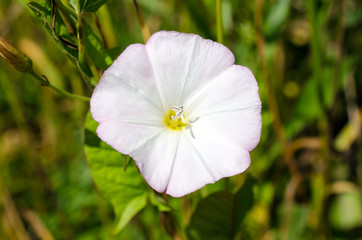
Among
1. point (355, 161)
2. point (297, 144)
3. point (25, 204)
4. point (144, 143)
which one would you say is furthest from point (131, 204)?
point (355, 161)

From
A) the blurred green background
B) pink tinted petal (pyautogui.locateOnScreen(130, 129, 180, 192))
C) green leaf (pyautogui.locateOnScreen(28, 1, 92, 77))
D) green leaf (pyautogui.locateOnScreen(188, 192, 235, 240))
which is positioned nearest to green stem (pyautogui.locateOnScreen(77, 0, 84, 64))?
green leaf (pyautogui.locateOnScreen(28, 1, 92, 77))

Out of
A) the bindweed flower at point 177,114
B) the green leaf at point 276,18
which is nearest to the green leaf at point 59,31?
the bindweed flower at point 177,114

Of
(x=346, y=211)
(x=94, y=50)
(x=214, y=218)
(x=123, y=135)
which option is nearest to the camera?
(x=123, y=135)

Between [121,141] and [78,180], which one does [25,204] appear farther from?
[121,141]

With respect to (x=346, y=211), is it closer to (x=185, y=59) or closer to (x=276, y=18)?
(x=276, y=18)

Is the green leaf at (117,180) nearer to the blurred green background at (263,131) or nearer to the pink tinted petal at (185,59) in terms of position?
the pink tinted petal at (185,59)

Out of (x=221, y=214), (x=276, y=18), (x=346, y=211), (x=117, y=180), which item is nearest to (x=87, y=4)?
(x=117, y=180)
